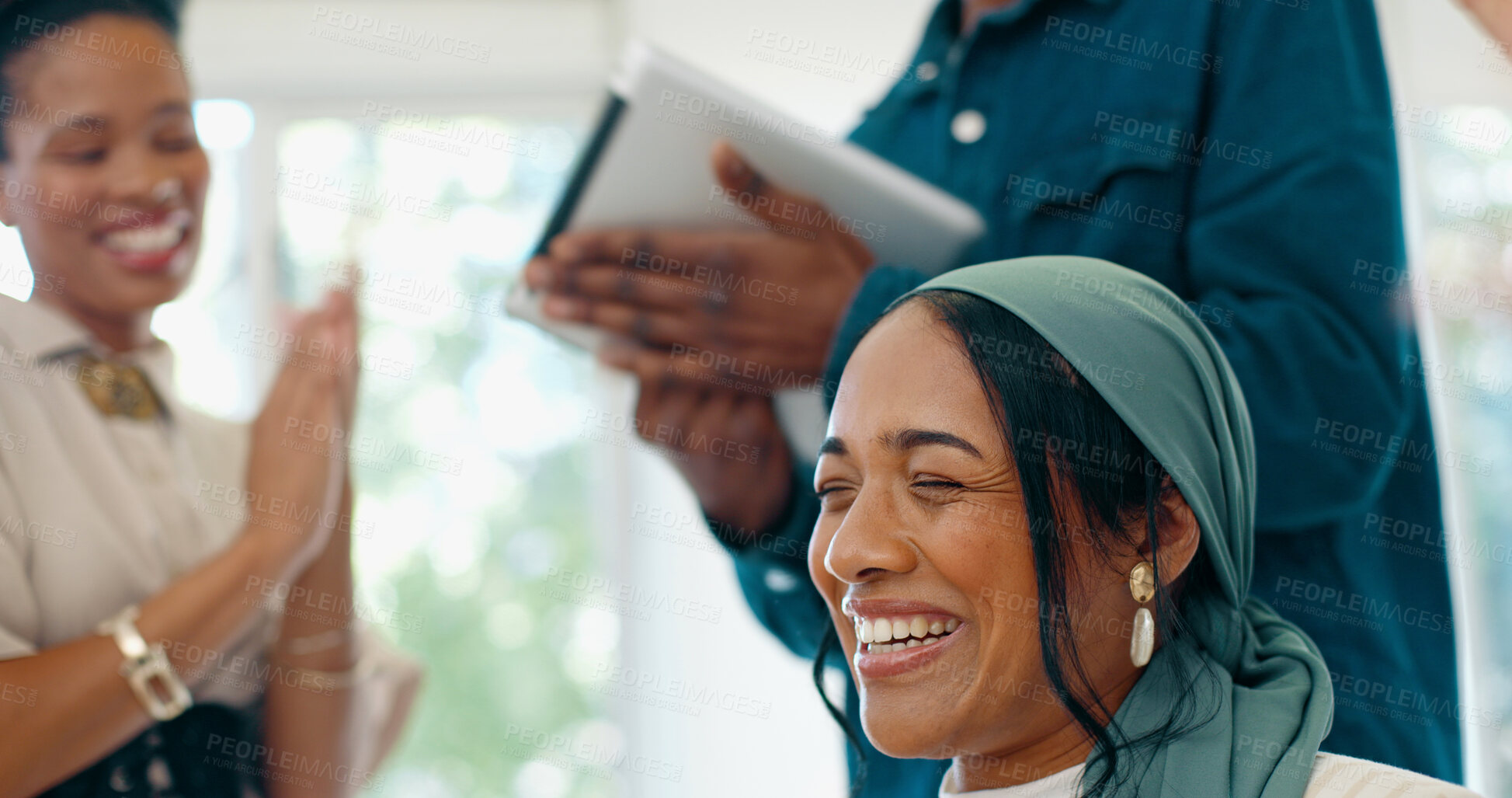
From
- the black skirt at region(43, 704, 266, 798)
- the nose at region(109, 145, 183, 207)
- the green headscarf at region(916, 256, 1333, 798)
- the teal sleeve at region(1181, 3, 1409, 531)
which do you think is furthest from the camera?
the nose at region(109, 145, 183, 207)

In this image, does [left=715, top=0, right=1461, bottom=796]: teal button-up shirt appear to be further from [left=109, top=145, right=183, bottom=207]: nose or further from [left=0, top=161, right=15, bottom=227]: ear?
[left=0, top=161, right=15, bottom=227]: ear

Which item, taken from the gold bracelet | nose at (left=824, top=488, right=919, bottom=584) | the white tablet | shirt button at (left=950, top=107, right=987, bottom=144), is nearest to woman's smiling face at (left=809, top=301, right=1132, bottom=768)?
nose at (left=824, top=488, right=919, bottom=584)

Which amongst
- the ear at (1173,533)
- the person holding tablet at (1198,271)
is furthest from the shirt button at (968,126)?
the ear at (1173,533)

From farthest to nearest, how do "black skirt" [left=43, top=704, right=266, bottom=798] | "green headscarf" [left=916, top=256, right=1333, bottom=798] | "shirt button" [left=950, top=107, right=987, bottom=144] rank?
"shirt button" [left=950, top=107, right=987, bottom=144], "black skirt" [left=43, top=704, right=266, bottom=798], "green headscarf" [left=916, top=256, right=1333, bottom=798]

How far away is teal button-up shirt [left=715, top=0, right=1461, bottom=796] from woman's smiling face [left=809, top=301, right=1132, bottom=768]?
0.31m

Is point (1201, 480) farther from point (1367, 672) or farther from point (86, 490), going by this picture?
point (86, 490)

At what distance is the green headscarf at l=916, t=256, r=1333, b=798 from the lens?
1.15 metres

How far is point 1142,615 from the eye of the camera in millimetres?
1207

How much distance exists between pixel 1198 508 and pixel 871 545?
33 centimetres

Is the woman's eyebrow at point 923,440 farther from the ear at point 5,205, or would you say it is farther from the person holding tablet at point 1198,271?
the ear at point 5,205

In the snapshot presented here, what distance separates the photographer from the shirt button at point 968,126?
1846 millimetres

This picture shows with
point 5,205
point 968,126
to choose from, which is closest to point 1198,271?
point 968,126

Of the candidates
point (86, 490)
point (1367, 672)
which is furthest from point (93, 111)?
point (1367, 672)

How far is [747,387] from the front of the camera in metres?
1.84
